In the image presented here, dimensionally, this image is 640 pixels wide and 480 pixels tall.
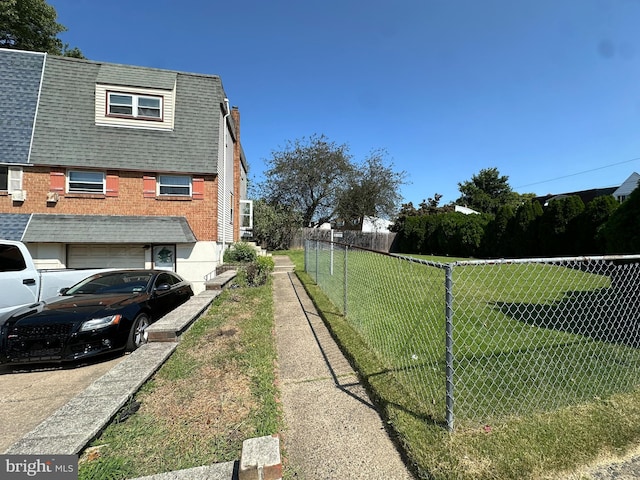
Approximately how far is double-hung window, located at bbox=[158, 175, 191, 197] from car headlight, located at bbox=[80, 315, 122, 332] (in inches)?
321

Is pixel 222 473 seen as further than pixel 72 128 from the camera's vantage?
No

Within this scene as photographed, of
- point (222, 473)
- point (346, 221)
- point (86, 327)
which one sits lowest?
point (222, 473)

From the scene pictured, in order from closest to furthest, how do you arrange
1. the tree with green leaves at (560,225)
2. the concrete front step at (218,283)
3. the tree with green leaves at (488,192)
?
the concrete front step at (218,283) < the tree with green leaves at (560,225) < the tree with green leaves at (488,192)

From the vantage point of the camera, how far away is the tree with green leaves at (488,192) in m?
53.0

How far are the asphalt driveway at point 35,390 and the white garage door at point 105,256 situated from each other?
7593 mm

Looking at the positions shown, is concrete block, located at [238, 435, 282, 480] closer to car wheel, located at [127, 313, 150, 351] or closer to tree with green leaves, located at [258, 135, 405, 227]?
car wheel, located at [127, 313, 150, 351]

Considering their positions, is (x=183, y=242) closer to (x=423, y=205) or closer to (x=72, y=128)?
(x=72, y=128)

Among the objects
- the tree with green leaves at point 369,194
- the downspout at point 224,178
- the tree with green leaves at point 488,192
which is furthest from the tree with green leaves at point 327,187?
the tree with green leaves at point 488,192

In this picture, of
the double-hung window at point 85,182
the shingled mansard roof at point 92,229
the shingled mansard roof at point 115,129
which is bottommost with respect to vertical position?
the shingled mansard roof at point 92,229

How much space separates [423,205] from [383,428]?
47.0 meters

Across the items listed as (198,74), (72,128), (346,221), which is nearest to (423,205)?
(346,221)

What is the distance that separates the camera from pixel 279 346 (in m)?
5.09

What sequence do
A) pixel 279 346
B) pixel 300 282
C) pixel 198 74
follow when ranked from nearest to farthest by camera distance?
pixel 279 346 < pixel 300 282 < pixel 198 74

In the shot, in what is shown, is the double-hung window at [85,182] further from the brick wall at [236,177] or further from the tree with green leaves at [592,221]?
the tree with green leaves at [592,221]
